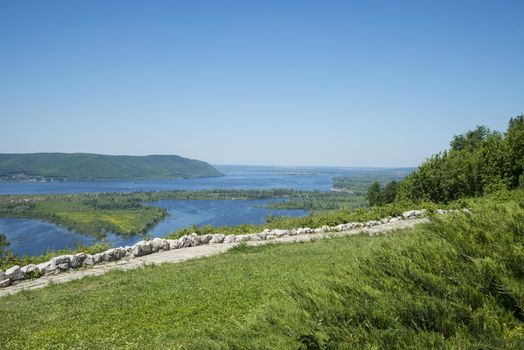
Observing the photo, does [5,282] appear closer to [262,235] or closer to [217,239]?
[217,239]

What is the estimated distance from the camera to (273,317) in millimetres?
3330

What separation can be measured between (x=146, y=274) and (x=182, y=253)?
4452 mm

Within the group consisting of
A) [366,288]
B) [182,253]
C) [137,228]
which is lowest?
[137,228]

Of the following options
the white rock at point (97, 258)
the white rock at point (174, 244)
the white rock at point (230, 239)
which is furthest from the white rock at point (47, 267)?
the white rock at point (230, 239)

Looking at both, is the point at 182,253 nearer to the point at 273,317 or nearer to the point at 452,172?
the point at 273,317

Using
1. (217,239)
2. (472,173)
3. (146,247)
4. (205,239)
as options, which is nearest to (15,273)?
(146,247)

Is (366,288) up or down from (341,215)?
up

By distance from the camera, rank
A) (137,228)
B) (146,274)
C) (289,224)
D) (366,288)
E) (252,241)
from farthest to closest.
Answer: (137,228), (289,224), (252,241), (146,274), (366,288)

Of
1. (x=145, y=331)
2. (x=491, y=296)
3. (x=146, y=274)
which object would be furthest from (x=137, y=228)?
(x=491, y=296)

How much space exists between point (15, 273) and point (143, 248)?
5.17m

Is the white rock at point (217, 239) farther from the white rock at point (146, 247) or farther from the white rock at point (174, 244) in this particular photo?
the white rock at point (146, 247)

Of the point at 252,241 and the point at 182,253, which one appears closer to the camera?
the point at 182,253

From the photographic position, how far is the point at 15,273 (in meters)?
14.1

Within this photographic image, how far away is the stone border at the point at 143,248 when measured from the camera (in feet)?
47.4
